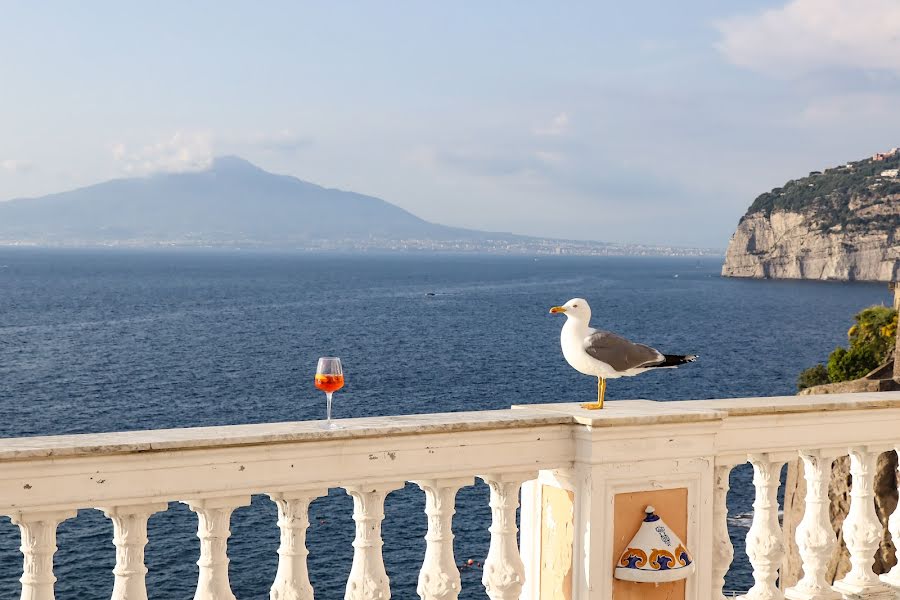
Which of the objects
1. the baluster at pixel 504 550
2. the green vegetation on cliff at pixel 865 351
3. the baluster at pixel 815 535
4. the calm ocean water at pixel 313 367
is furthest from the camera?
the green vegetation on cliff at pixel 865 351

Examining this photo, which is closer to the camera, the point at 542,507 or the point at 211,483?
the point at 211,483

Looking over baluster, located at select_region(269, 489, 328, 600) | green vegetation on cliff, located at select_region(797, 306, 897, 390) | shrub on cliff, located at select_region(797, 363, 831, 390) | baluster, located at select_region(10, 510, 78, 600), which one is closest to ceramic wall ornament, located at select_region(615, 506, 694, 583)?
baluster, located at select_region(269, 489, 328, 600)

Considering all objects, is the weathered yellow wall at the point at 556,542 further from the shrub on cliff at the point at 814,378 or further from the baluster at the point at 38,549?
the shrub on cliff at the point at 814,378

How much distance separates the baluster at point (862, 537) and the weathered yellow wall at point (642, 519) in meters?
0.96

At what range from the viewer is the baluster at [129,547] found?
341 cm

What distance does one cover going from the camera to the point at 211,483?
11.6ft

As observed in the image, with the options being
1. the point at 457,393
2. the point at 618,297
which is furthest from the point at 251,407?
the point at 618,297

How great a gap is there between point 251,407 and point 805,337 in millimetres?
61206

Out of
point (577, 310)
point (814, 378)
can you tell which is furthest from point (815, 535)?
point (814, 378)

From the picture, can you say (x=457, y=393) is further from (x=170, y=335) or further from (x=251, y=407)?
(x=170, y=335)

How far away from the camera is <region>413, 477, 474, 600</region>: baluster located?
3.91 metres

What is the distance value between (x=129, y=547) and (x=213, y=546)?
0.27m

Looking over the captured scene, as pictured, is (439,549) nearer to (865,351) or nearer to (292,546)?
(292,546)

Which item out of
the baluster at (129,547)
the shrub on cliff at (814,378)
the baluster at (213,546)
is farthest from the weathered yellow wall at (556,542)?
the shrub on cliff at (814,378)
